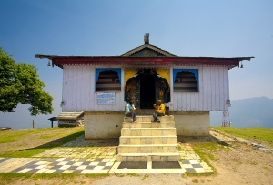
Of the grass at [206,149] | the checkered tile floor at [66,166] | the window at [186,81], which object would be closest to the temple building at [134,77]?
the window at [186,81]

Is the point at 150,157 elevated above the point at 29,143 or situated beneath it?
elevated above

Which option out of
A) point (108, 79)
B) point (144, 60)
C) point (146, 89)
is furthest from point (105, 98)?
point (146, 89)

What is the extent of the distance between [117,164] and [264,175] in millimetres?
6375

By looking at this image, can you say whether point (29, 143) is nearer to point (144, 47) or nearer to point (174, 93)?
point (174, 93)

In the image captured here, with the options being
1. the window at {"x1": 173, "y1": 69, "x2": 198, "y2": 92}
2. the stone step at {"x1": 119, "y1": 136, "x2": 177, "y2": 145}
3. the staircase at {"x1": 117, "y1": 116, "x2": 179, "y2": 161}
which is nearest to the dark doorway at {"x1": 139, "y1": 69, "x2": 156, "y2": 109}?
the window at {"x1": 173, "y1": 69, "x2": 198, "y2": 92}

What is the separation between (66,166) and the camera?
10430mm

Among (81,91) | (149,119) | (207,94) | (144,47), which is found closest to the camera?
(149,119)

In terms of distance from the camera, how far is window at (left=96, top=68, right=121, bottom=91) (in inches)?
651

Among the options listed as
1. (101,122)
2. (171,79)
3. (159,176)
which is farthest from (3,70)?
(159,176)

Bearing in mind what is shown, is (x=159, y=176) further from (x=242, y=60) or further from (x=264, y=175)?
(x=242, y=60)

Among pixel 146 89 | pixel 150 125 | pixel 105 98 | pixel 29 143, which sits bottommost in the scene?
pixel 29 143

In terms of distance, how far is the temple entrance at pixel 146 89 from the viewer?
1727 centimetres

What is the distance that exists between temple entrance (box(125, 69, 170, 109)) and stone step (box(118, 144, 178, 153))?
5.76 m

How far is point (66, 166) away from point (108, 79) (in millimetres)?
8056
